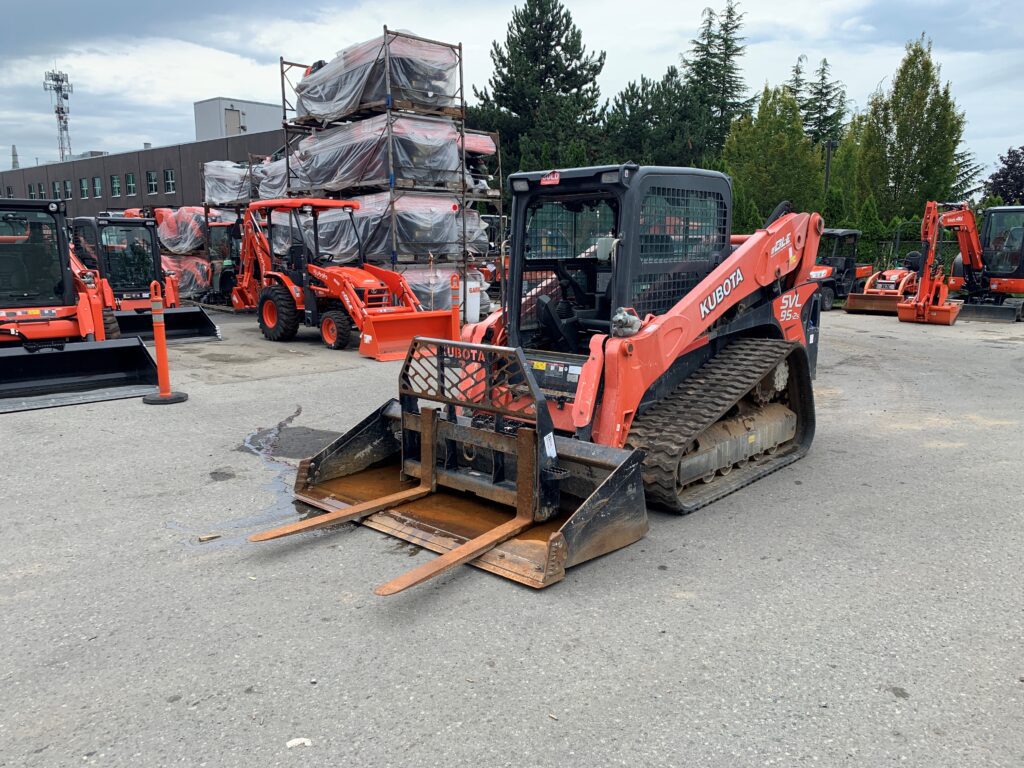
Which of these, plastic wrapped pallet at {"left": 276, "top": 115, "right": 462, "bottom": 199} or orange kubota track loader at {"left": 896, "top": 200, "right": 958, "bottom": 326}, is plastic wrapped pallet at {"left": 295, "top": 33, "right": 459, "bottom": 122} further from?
orange kubota track loader at {"left": 896, "top": 200, "right": 958, "bottom": 326}

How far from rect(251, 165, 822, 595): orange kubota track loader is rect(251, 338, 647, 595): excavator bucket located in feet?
0.04

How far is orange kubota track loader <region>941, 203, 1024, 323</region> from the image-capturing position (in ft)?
57.3

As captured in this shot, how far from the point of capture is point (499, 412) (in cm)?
467

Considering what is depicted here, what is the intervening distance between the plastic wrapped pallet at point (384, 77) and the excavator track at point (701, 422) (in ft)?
36.4

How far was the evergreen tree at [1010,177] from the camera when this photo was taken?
39219 millimetres

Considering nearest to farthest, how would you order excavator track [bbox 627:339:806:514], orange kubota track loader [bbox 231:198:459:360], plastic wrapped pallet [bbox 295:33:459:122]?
excavator track [bbox 627:339:806:514]
orange kubota track loader [bbox 231:198:459:360]
plastic wrapped pallet [bbox 295:33:459:122]

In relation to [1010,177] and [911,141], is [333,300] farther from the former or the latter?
[1010,177]

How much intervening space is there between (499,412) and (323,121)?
45.6 ft

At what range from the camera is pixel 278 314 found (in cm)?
1380

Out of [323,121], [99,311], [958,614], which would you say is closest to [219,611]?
[958,614]

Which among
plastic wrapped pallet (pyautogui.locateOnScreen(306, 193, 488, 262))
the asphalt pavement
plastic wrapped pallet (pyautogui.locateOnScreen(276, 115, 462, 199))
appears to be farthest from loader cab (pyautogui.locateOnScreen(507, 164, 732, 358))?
plastic wrapped pallet (pyautogui.locateOnScreen(276, 115, 462, 199))

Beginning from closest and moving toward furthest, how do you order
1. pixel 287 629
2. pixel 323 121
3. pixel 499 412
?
pixel 287 629
pixel 499 412
pixel 323 121

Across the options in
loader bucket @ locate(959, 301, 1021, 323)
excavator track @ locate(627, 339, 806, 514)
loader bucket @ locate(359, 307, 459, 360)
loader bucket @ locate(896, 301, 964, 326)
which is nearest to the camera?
excavator track @ locate(627, 339, 806, 514)

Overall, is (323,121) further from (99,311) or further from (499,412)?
(499,412)
